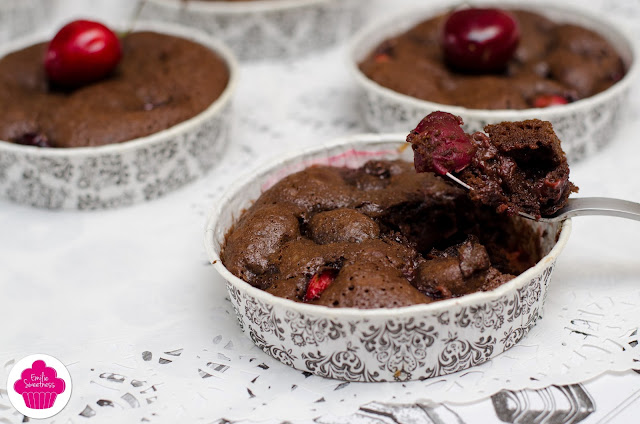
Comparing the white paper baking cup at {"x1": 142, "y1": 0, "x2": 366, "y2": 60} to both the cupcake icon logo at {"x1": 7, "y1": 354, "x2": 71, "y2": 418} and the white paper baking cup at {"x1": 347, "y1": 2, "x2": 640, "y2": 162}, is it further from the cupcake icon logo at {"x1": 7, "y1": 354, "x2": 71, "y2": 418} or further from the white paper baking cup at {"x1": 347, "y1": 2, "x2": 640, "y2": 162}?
the cupcake icon logo at {"x1": 7, "y1": 354, "x2": 71, "y2": 418}

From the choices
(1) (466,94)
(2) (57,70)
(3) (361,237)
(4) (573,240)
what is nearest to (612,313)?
(4) (573,240)

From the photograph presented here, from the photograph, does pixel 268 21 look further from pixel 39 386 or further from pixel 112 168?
pixel 39 386

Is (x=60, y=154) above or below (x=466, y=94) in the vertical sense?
below

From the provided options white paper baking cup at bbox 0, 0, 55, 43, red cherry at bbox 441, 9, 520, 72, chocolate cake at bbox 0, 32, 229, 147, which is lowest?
white paper baking cup at bbox 0, 0, 55, 43

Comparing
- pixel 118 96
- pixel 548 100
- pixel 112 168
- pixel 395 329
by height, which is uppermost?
pixel 548 100

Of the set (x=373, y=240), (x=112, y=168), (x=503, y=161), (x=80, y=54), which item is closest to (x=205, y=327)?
(x=373, y=240)

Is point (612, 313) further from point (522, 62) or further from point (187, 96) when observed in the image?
point (187, 96)

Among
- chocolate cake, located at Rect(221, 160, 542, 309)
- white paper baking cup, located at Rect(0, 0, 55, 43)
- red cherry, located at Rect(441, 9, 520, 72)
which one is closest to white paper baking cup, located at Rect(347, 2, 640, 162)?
red cherry, located at Rect(441, 9, 520, 72)
